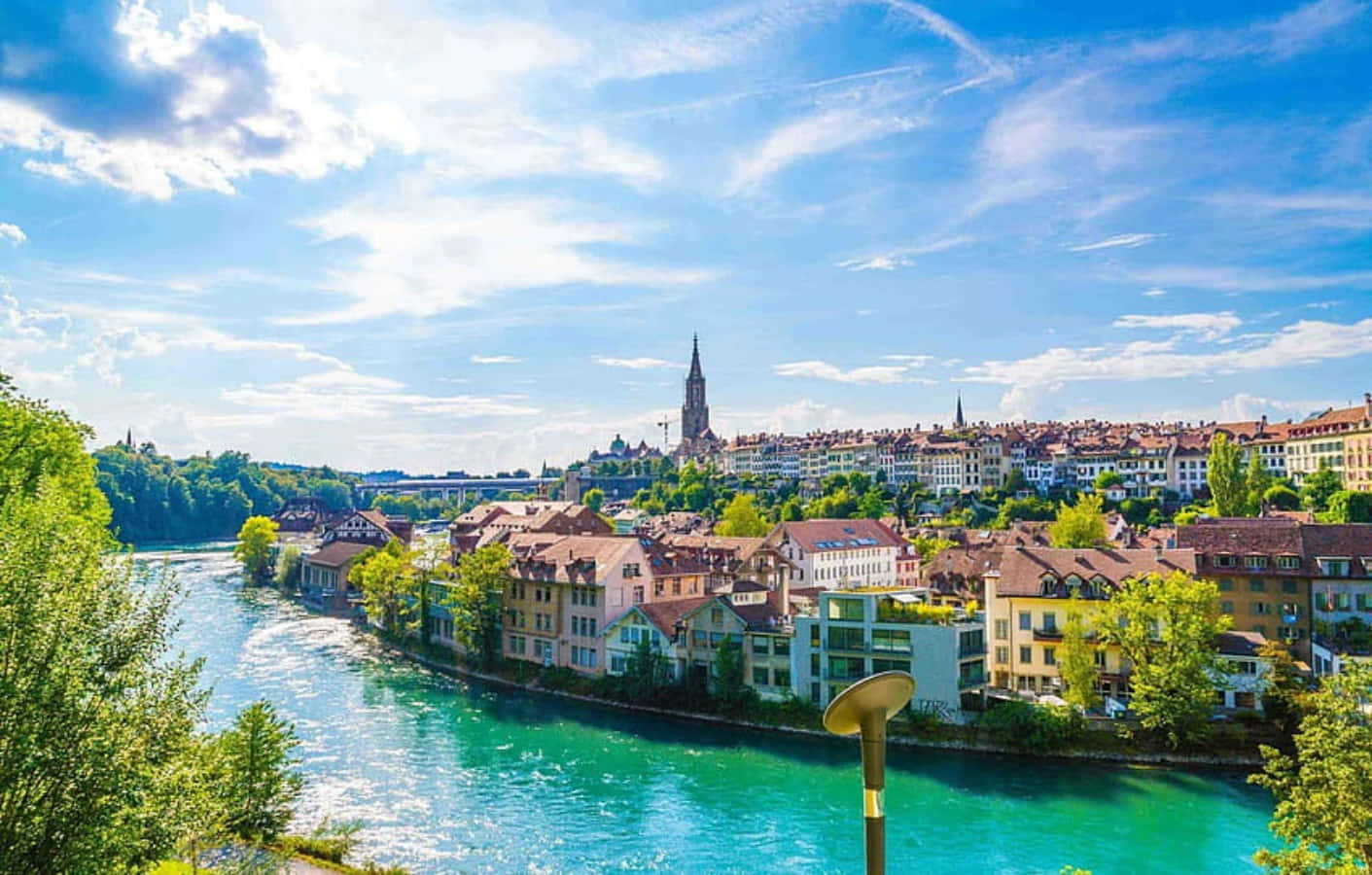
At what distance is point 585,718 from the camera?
3503 cm

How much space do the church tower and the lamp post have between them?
592ft

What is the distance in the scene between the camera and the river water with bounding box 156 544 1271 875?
22594 mm

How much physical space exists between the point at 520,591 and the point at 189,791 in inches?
1271

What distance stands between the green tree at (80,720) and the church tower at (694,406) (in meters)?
175

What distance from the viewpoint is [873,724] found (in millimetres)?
5359

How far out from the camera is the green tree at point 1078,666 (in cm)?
3050

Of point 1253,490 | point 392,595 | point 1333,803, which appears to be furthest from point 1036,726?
point 1253,490

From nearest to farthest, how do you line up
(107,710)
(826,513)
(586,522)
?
(107,710), (586,522), (826,513)

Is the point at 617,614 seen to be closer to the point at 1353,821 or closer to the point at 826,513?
the point at 1353,821

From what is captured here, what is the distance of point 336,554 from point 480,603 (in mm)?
31354

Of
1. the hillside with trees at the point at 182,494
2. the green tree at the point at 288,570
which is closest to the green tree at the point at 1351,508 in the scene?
the green tree at the point at 288,570

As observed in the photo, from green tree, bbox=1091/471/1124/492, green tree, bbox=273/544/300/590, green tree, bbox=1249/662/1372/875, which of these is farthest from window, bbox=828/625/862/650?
green tree, bbox=1091/471/1124/492

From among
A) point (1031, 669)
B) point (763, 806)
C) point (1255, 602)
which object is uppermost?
point (1255, 602)

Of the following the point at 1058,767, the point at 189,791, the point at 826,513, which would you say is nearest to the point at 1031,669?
the point at 1058,767
